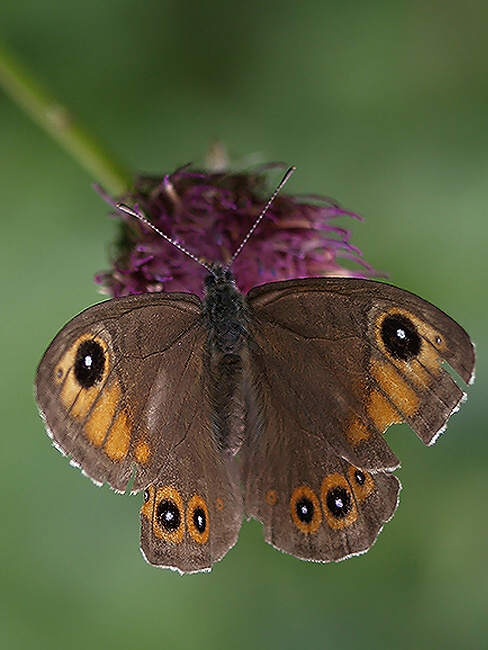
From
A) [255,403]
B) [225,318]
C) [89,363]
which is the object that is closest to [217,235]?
[225,318]

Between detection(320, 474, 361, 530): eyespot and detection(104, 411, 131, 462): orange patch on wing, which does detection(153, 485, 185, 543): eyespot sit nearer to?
detection(104, 411, 131, 462): orange patch on wing

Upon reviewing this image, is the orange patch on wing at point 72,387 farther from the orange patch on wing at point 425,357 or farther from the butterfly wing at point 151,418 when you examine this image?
the orange patch on wing at point 425,357

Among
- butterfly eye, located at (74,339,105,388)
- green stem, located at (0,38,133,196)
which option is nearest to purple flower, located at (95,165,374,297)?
green stem, located at (0,38,133,196)

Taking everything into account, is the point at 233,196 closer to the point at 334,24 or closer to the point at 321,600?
the point at 334,24

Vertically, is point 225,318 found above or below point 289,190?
below

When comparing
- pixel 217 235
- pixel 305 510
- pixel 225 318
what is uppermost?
pixel 217 235

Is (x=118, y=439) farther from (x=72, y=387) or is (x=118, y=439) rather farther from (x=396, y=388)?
(x=396, y=388)
